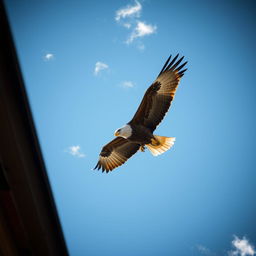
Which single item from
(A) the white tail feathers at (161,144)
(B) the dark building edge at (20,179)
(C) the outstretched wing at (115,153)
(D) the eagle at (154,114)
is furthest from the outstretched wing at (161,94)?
(B) the dark building edge at (20,179)

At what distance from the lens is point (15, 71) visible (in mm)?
1349

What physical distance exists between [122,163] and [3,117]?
5061 mm

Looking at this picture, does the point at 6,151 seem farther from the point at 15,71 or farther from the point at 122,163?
the point at 122,163

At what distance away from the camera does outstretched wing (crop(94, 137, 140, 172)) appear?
6.36 m

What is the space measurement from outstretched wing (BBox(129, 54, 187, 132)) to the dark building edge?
13.1ft

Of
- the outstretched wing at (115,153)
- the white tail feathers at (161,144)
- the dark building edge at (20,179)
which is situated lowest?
the dark building edge at (20,179)

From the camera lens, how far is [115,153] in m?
6.46

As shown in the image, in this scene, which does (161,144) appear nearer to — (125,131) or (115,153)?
(125,131)

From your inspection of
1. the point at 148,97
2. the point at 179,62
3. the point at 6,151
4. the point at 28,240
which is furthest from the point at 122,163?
the point at 6,151

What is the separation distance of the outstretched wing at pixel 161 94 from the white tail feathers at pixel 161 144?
2.06ft

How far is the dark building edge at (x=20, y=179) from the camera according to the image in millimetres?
1361

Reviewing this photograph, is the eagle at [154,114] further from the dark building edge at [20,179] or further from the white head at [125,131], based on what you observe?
the dark building edge at [20,179]

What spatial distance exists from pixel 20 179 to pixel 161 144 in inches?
191

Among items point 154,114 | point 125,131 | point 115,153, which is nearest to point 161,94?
point 154,114
